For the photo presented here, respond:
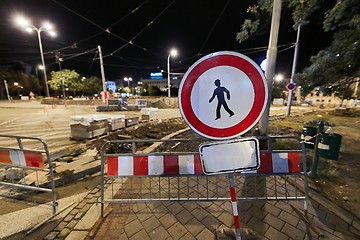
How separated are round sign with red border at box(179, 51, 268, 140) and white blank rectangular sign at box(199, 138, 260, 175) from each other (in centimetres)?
8

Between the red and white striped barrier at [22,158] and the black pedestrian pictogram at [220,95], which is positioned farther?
the red and white striped barrier at [22,158]

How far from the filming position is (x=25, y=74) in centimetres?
5878

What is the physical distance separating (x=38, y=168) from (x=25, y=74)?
7553 centimetres

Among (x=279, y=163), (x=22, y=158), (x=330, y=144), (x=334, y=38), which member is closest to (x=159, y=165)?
(x=279, y=163)

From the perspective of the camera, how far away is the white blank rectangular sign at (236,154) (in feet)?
5.22

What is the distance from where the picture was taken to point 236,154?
1.60 m

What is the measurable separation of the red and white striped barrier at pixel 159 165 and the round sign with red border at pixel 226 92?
119 centimetres

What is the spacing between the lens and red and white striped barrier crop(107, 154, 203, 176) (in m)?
2.69

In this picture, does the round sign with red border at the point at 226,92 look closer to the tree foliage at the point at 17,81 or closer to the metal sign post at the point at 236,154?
the metal sign post at the point at 236,154

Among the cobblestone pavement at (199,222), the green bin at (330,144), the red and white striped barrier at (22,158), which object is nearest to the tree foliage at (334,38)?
the green bin at (330,144)

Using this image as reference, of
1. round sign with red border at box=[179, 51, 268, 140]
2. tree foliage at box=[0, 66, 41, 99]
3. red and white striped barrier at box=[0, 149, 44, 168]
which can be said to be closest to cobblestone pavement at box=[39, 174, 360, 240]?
red and white striped barrier at box=[0, 149, 44, 168]

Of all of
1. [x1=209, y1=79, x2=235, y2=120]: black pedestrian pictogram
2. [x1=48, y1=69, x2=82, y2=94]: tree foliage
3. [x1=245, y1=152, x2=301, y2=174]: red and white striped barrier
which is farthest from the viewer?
[x1=48, y1=69, x2=82, y2=94]: tree foliage

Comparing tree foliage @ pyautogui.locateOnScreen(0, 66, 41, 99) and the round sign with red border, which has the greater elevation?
tree foliage @ pyautogui.locateOnScreen(0, 66, 41, 99)

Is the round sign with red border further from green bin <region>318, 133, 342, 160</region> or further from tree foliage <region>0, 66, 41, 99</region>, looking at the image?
tree foliage <region>0, 66, 41, 99</region>
